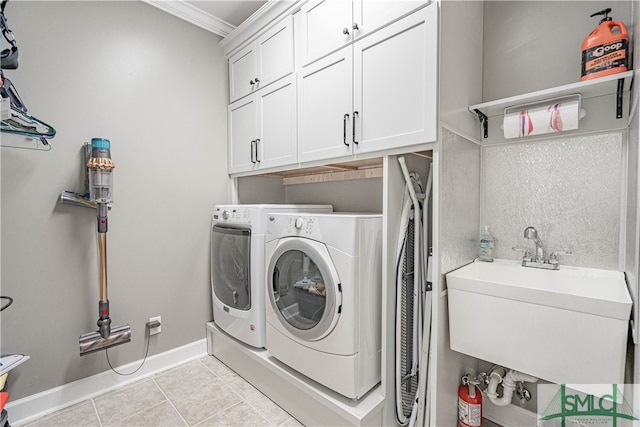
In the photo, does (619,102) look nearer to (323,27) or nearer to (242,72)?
(323,27)

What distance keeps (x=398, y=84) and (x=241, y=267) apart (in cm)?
150

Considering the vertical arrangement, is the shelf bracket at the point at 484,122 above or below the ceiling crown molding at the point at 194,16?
below

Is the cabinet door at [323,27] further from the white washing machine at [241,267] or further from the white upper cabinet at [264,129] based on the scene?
the white washing machine at [241,267]

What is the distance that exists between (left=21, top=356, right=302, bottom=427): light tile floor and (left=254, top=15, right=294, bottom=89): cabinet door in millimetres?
2148

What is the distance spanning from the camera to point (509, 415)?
1701 millimetres

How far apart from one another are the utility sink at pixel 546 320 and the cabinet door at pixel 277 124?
129 centimetres

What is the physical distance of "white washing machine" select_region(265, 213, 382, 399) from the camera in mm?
1427

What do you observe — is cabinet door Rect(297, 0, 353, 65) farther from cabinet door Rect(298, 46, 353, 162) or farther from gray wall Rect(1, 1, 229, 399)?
Result: gray wall Rect(1, 1, 229, 399)

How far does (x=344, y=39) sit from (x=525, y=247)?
61.9 inches

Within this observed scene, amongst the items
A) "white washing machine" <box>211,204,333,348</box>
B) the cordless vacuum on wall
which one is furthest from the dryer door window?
the cordless vacuum on wall

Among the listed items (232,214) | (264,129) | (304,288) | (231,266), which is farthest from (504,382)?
(264,129)

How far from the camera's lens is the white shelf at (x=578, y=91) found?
1272mm

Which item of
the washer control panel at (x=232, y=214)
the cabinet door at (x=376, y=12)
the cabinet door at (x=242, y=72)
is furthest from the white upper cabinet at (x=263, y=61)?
the washer control panel at (x=232, y=214)

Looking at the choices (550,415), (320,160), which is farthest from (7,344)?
(550,415)
